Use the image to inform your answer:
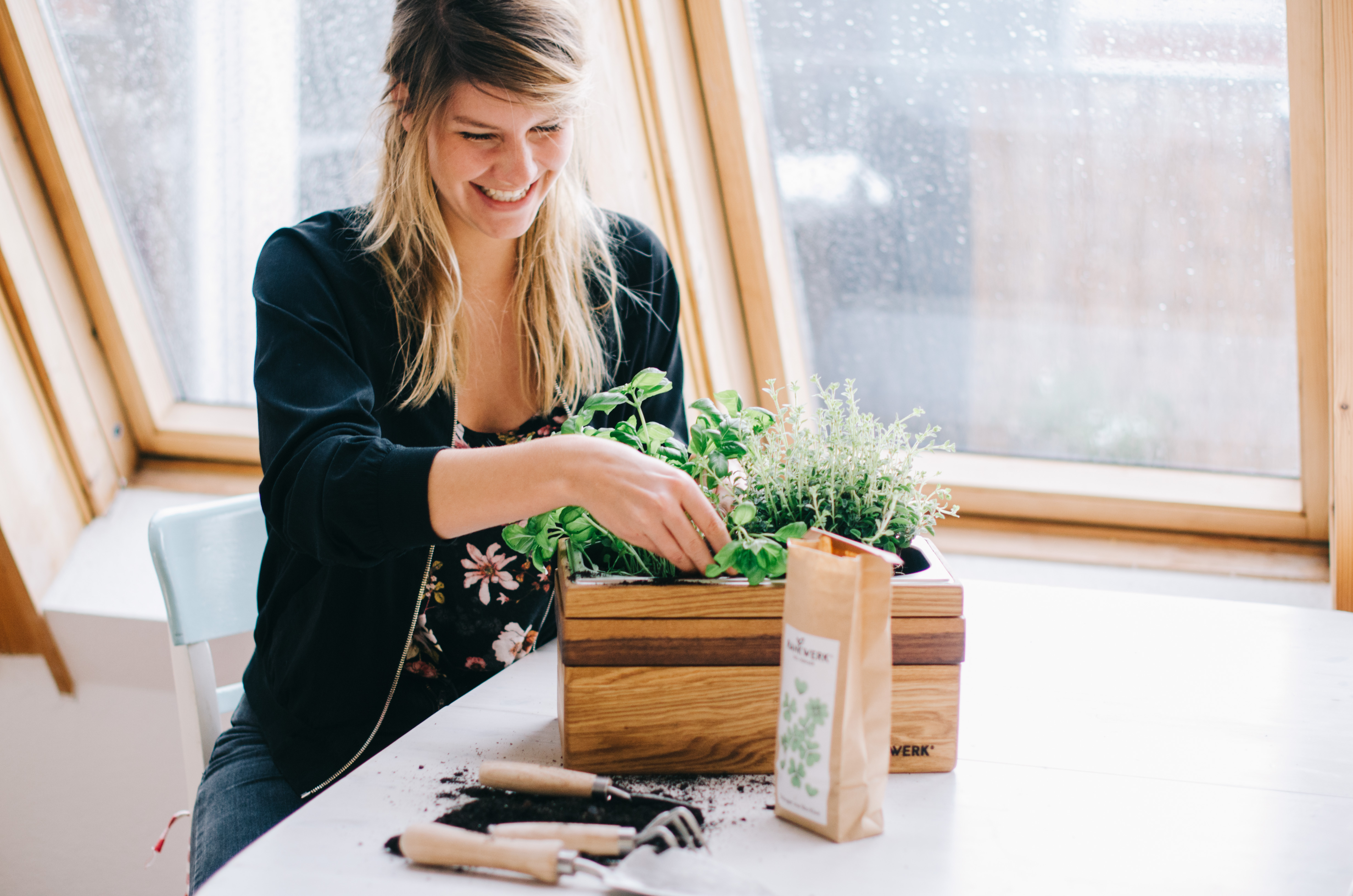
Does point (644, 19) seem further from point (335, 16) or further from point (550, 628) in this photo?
point (550, 628)

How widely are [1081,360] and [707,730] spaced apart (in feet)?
4.64

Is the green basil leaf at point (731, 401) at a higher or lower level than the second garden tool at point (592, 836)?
higher

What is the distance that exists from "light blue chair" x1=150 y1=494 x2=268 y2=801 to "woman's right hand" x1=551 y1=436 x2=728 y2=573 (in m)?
0.72

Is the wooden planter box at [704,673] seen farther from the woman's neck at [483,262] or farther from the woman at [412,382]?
the woman's neck at [483,262]

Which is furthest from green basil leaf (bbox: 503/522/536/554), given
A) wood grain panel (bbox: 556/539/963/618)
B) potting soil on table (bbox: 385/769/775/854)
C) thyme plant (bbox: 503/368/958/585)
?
potting soil on table (bbox: 385/769/775/854)

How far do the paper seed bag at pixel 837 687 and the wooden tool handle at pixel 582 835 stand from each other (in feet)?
0.45

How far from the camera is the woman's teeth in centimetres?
121

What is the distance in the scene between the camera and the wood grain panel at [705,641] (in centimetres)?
82

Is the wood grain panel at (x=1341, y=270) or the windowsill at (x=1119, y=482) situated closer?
the wood grain panel at (x=1341, y=270)

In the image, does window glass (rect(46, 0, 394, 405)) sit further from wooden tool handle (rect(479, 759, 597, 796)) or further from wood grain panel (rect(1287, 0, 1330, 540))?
wood grain panel (rect(1287, 0, 1330, 540))

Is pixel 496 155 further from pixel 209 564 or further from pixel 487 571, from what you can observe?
pixel 209 564

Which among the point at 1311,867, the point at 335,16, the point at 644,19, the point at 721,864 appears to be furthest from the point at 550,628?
the point at 335,16

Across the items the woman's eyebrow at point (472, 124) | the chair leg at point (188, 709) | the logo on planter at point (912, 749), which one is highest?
the woman's eyebrow at point (472, 124)

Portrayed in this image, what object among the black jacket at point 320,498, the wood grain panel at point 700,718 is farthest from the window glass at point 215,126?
the wood grain panel at point 700,718
